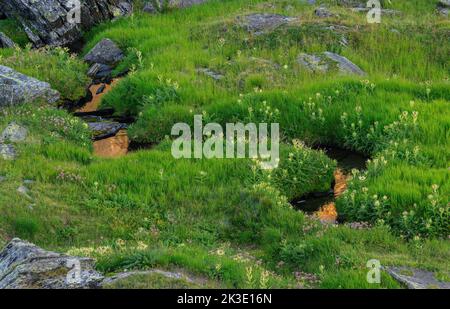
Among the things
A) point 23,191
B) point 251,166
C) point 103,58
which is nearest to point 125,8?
point 103,58

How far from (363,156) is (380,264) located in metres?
5.63

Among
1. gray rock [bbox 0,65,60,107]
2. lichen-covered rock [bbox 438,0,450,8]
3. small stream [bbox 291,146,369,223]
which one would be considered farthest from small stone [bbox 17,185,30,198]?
lichen-covered rock [bbox 438,0,450,8]

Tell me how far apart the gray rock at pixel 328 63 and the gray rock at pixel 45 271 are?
37.1 ft

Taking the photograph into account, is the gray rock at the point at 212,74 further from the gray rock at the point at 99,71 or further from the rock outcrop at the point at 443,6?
the rock outcrop at the point at 443,6

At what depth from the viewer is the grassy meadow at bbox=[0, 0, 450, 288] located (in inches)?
431

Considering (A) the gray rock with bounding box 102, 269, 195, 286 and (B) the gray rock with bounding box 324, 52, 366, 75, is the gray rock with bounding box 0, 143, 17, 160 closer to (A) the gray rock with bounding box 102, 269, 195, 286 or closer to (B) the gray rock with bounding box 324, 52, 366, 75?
(A) the gray rock with bounding box 102, 269, 195, 286

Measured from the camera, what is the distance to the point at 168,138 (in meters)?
15.5

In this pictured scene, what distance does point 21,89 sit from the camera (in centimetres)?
1805

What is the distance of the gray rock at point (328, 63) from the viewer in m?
18.8

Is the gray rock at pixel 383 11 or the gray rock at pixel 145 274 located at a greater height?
A: the gray rock at pixel 383 11

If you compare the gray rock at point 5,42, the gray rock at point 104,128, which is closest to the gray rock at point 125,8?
the gray rock at point 5,42

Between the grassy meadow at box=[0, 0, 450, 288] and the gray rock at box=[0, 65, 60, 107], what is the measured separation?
0.44 m
